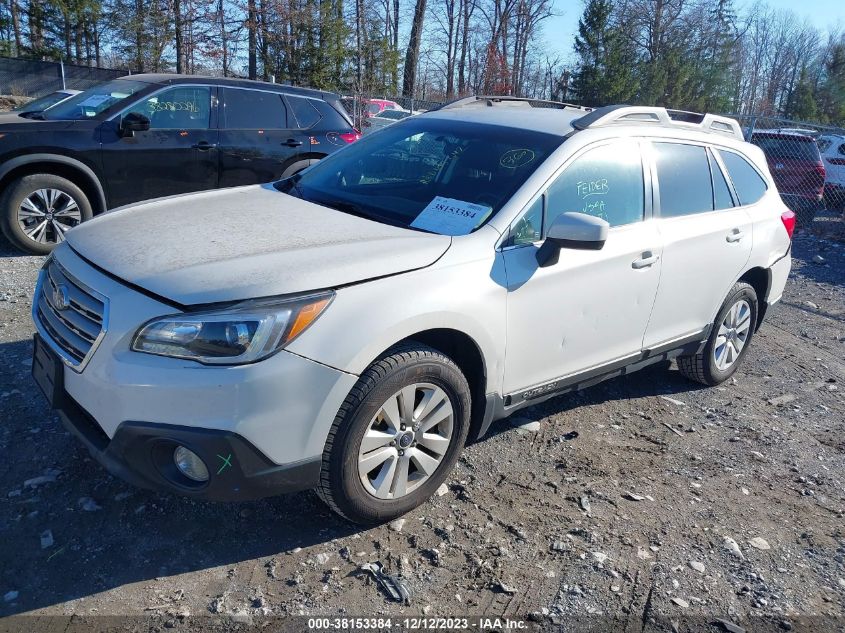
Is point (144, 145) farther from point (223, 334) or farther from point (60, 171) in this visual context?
point (223, 334)

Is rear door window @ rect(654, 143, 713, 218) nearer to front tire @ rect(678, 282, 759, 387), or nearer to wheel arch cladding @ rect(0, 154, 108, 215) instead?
front tire @ rect(678, 282, 759, 387)

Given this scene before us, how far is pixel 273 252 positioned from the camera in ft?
9.70

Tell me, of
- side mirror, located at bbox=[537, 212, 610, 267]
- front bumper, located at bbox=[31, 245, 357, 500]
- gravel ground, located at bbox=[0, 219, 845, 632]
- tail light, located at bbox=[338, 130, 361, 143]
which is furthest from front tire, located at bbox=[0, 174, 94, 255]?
side mirror, located at bbox=[537, 212, 610, 267]

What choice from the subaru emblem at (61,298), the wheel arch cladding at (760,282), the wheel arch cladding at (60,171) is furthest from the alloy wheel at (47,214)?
the wheel arch cladding at (760,282)

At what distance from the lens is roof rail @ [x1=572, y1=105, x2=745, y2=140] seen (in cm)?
396

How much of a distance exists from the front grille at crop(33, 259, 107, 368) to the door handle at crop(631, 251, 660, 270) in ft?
8.81

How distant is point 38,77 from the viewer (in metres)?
25.1

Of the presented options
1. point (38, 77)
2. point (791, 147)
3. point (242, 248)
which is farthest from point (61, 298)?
point (38, 77)

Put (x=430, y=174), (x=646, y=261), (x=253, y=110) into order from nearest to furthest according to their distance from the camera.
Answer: (x=430, y=174) < (x=646, y=261) < (x=253, y=110)

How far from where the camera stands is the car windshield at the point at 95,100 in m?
7.09

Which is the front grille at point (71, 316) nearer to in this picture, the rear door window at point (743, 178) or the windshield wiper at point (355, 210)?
the windshield wiper at point (355, 210)

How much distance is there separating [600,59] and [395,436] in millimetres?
40249

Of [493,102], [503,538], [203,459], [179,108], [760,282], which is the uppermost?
[493,102]

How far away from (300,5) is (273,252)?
2914cm
